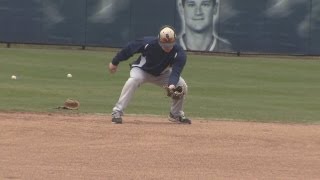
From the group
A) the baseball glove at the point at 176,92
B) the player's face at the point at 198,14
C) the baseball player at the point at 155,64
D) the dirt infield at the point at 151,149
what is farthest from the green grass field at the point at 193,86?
the dirt infield at the point at 151,149

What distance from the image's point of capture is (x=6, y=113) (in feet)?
46.9

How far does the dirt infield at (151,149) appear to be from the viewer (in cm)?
895

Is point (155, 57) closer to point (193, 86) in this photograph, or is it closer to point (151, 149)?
point (151, 149)

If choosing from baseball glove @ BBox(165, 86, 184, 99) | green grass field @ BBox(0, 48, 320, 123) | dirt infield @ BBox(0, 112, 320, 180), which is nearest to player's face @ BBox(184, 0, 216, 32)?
green grass field @ BBox(0, 48, 320, 123)

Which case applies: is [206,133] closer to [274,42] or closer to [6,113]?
[6,113]

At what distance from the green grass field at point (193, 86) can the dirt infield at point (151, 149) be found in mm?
2263

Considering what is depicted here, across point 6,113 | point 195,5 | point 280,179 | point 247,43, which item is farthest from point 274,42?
point 280,179

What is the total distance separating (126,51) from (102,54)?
1919 cm

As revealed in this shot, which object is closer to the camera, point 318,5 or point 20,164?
point 20,164

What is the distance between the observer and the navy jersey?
1290cm

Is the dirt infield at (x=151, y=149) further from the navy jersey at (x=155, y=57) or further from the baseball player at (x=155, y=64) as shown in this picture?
the navy jersey at (x=155, y=57)

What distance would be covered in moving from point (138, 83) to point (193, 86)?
862cm

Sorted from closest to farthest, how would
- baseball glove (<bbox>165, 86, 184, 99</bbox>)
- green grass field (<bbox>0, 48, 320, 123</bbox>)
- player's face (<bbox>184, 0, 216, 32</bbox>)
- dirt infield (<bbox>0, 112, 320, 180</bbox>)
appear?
dirt infield (<bbox>0, 112, 320, 180</bbox>) → baseball glove (<bbox>165, 86, 184, 99</bbox>) → green grass field (<bbox>0, 48, 320, 123</bbox>) → player's face (<bbox>184, 0, 216, 32</bbox>)

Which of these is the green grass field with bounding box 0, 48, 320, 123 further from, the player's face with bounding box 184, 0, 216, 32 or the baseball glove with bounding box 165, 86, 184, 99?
the baseball glove with bounding box 165, 86, 184, 99
